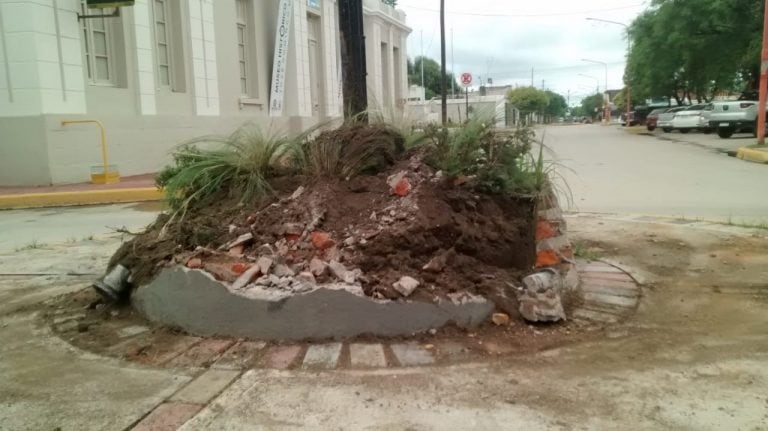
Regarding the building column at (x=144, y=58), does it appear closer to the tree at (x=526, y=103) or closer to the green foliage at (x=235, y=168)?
the tree at (x=526, y=103)

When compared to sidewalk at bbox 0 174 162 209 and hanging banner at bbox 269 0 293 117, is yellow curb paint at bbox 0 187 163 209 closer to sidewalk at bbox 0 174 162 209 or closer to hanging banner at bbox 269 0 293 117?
sidewalk at bbox 0 174 162 209

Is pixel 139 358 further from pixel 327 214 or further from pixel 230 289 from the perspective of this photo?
pixel 327 214

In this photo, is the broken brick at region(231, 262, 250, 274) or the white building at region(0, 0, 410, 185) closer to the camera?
the broken brick at region(231, 262, 250, 274)

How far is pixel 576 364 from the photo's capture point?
3.17 meters

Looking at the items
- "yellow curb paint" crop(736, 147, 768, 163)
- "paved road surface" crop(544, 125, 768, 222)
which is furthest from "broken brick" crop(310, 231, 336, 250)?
"yellow curb paint" crop(736, 147, 768, 163)

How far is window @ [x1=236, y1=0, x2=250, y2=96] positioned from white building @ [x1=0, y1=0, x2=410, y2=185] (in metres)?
0.03

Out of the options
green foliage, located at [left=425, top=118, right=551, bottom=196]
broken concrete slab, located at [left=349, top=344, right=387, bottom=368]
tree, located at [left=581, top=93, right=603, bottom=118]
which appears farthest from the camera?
tree, located at [left=581, top=93, right=603, bottom=118]

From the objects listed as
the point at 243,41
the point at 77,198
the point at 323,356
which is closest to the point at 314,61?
the point at 243,41

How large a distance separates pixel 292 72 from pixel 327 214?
16795 millimetres

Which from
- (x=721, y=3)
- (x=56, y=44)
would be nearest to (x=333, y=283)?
(x=56, y=44)

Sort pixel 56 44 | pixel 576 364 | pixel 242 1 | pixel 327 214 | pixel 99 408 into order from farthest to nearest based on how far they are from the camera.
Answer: pixel 242 1, pixel 56 44, pixel 327 214, pixel 576 364, pixel 99 408

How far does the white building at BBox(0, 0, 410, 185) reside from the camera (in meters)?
11.6

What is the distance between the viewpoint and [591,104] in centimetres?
12706

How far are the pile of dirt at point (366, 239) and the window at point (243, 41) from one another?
1437 centimetres
